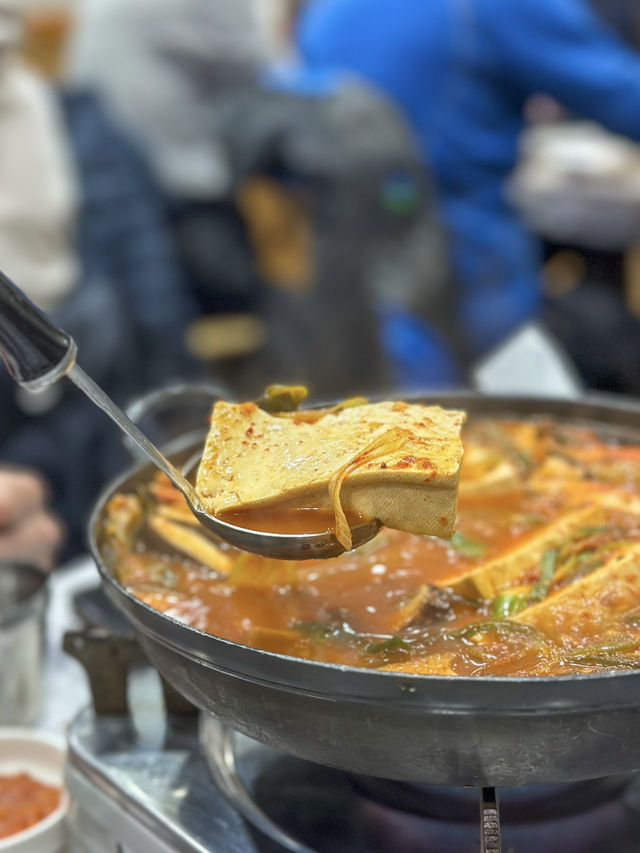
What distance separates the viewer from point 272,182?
4098mm

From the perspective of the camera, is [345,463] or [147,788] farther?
[147,788]

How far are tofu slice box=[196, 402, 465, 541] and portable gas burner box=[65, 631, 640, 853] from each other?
1.47 ft

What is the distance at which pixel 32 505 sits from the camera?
197 cm

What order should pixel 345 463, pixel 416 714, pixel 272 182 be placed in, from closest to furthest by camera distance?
1. pixel 416 714
2. pixel 345 463
3. pixel 272 182

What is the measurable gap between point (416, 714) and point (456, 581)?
0.34 meters

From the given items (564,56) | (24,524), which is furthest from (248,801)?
(564,56)

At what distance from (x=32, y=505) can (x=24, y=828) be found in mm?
778

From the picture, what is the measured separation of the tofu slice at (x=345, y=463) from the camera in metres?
1.00

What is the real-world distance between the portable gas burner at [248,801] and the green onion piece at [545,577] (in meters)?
0.28

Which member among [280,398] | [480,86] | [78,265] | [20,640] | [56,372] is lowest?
[20,640]

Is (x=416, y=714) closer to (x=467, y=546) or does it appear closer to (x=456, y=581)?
(x=456, y=581)

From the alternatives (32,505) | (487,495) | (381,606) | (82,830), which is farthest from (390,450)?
(32,505)

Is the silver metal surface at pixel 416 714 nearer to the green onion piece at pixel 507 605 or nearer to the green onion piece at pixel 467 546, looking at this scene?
the green onion piece at pixel 507 605

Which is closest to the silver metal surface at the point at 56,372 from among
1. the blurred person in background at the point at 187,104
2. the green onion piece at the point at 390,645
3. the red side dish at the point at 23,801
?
the green onion piece at the point at 390,645
